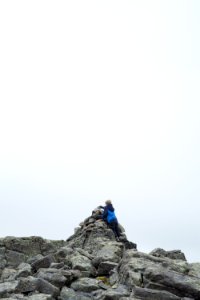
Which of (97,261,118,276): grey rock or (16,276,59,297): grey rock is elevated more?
(97,261,118,276): grey rock

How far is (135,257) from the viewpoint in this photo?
2266 centimetres

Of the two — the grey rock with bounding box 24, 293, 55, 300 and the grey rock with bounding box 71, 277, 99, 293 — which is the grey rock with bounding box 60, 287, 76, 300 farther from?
the grey rock with bounding box 24, 293, 55, 300

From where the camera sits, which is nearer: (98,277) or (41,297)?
(41,297)

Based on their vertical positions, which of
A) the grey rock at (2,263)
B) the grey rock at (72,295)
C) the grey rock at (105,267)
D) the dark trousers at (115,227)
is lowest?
the grey rock at (72,295)

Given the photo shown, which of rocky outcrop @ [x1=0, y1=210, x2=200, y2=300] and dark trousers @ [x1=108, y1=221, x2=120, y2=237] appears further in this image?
dark trousers @ [x1=108, y1=221, x2=120, y2=237]

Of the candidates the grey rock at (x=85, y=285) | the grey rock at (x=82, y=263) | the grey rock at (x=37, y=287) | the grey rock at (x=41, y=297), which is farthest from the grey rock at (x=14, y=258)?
the grey rock at (x=41, y=297)

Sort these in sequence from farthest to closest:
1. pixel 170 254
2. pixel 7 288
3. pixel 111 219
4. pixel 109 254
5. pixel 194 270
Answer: pixel 111 219 → pixel 170 254 → pixel 109 254 → pixel 194 270 → pixel 7 288

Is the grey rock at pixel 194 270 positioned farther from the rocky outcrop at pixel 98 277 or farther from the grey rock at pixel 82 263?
the grey rock at pixel 82 263

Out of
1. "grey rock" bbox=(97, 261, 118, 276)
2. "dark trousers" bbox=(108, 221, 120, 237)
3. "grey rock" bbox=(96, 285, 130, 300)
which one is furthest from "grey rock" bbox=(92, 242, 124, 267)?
"dark trousers" bbox=(108, 221, 120, 237)

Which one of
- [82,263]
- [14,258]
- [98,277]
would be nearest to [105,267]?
[98,277]

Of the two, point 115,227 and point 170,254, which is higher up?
point 115,227

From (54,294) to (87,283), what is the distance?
236cm

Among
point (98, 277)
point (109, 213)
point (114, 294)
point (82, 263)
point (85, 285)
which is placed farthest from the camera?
point (109, 213)

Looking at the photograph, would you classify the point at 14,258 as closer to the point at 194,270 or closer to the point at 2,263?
the point at 2,263
